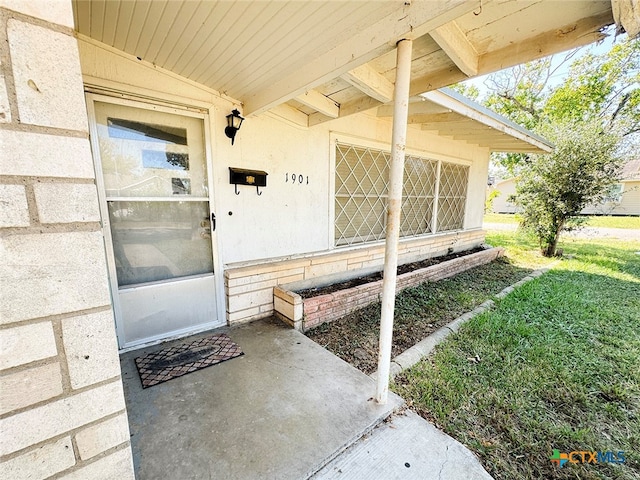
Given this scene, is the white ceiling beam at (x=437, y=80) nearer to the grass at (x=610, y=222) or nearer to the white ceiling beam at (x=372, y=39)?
the white ceiling beam at (x=372, y=39)

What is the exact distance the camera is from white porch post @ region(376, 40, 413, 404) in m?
1.55

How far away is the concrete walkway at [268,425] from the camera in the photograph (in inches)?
56.1

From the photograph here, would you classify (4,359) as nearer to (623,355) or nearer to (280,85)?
(280,85)

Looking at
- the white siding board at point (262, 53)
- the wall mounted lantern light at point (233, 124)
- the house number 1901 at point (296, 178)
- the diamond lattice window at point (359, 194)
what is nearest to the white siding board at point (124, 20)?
the white siding board at point (262, 53)

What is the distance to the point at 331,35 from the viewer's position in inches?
63.2

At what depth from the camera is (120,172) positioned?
2.24 m

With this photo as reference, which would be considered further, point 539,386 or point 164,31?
point 539,386

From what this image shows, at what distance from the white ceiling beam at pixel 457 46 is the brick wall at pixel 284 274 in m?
2.40

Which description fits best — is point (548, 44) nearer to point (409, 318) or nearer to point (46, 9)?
point (46, 9)

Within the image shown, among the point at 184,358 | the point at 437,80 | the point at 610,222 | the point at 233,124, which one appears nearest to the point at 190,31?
the point at 233,124

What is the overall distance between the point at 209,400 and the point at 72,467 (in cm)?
103

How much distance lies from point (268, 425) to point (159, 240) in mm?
1833

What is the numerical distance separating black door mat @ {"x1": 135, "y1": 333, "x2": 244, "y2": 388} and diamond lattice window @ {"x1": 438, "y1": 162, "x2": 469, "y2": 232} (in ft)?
16.2

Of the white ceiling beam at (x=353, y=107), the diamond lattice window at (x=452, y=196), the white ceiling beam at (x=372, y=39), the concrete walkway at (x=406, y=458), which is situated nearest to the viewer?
the white ceiling beam at (x=372, y=39)
